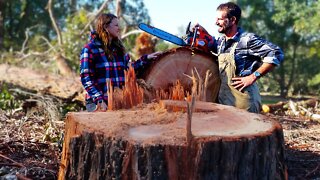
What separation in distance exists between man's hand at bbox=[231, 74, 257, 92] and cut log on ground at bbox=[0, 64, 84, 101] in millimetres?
5499

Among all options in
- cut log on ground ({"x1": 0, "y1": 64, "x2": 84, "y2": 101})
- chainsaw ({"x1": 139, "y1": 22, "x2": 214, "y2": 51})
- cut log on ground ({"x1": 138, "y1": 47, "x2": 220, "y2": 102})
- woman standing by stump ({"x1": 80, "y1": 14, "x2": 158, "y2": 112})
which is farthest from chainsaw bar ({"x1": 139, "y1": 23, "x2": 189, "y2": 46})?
cut log on ground ({"x1": 0, "y1": 64, "x2": 84, "y2": 101})

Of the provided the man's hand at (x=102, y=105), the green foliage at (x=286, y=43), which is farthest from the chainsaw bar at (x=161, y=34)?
the green foliage at (x=286, y=43)

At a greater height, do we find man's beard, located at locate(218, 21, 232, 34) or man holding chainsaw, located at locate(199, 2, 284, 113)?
man's beard, located at locate(218, 21, 232, 34)

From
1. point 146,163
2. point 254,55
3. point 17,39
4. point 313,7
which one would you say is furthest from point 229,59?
point 17,39

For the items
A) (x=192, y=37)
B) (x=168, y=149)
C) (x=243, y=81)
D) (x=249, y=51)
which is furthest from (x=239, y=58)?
(x=168, y=149)

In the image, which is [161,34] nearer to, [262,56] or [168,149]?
[262,56]

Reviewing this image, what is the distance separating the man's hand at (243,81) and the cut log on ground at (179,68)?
35 cm

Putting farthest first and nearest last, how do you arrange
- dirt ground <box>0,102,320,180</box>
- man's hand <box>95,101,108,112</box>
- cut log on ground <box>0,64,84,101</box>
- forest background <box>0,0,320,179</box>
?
cut log on ground <box>0,64,84,101</box> < forest background <box>0,0,320,179</box> < man's hand <box>95,101,108,112</box> < dirt ground <box>0,102,320,180</box>

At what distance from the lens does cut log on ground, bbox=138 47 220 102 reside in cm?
443

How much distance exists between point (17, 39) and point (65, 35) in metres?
18.3

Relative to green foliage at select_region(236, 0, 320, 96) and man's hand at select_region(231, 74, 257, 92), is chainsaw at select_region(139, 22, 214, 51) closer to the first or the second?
man's hand at select_region(231, 74, 257, 92)

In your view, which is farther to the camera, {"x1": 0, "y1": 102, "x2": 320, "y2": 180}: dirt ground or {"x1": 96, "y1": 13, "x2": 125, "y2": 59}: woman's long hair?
{"x1": 96, "y1": 13, "x2": 125, "y2": 59}: woman's long hair

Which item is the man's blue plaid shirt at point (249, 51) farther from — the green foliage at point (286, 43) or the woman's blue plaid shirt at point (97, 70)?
the green foliage at point (286, 43)

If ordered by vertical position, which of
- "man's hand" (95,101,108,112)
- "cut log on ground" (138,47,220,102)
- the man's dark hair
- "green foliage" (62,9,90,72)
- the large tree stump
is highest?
"green foliage" (62,9,90,72)
